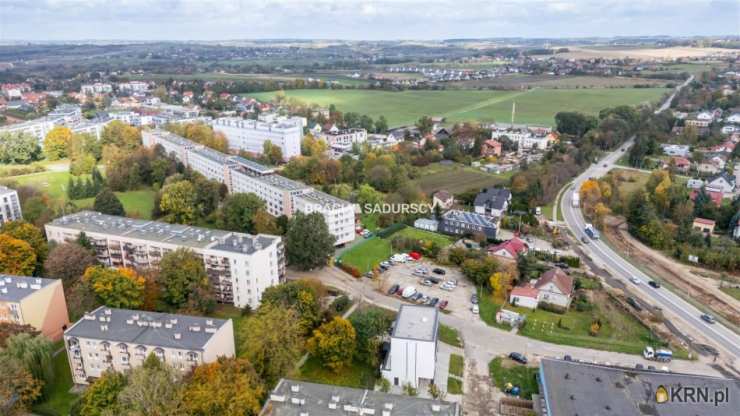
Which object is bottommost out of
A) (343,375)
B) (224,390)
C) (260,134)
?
(343,375)

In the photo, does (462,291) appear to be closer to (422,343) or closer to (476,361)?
(476,361)

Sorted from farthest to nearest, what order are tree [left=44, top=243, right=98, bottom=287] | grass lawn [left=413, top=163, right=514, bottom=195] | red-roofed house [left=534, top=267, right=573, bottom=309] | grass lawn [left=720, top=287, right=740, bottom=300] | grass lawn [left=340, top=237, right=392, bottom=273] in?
grass lawn [left=413, top=163, right=514, bottom=195]
grass lawn [left=340, top=237, right=392, bottom=273]
grass lawn [left=720, top=287, right=740, bottom=300]
red-roofed house [left=534, top=267, right=573, bottom=309]
tree [left=44, top=243, right=98, bottom=287]

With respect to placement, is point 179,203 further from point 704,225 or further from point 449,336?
point 704,225

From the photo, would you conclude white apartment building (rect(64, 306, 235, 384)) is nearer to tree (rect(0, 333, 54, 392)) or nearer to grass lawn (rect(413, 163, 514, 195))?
tree (rect(0, 333, 54, 392))

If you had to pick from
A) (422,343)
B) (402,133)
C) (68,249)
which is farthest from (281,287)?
(402,133)

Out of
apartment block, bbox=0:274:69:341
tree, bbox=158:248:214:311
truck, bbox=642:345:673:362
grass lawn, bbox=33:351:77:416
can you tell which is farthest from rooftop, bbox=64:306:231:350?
truck, bbox=642:345:673:362

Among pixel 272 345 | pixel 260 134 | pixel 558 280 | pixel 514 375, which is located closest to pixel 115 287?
pixel 272 345
